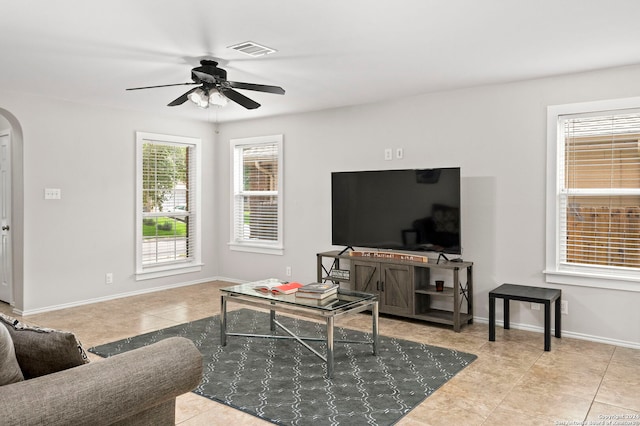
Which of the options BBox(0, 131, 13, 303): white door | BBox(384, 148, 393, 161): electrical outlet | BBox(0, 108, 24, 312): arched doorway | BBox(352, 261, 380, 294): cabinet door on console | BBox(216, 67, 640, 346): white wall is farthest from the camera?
BBox(0, 131, 13, 303): white door

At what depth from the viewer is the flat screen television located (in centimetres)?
457

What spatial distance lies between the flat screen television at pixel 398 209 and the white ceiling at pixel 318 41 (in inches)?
36.2

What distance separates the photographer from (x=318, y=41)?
11.0 feet

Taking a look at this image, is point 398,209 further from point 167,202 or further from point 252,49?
point 167,202

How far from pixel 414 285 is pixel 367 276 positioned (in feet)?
1.72

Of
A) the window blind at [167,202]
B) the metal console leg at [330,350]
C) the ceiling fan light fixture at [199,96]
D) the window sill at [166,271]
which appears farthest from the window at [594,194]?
the window blind at [167,202]

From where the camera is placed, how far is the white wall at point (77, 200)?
5039 mm

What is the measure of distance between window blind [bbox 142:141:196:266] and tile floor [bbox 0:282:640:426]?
128 cm

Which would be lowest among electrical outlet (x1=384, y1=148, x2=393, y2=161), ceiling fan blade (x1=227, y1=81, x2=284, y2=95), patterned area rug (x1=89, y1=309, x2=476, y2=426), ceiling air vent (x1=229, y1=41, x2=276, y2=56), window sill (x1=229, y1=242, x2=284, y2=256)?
patterned area rug (x1=89, y1=309, x2=476, y2=426)

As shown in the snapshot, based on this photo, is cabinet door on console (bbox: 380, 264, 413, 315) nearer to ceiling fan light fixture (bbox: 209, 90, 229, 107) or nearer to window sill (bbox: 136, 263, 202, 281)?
ceiling fan light fixture (bbox: 209, 90, 229, 107)

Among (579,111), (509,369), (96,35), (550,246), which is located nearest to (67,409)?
(96,35)

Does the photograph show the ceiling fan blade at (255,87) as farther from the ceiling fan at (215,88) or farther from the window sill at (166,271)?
the window sill at (166,271)

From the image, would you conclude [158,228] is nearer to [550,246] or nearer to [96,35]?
[96,35]

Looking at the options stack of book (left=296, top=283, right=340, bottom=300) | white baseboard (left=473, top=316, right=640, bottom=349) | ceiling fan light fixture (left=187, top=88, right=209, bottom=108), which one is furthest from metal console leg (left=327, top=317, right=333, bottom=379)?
white baseboard (left=473, top=316, right=640, bottom=349)
